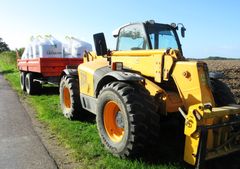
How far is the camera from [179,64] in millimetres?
5434

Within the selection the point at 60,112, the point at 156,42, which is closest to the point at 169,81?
the point at 156,42

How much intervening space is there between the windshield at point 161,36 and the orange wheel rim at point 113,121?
1.38 meters

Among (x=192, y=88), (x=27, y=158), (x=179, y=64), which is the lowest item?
(x=27, y=158)

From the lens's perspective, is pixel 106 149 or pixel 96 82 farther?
pixel 96 82

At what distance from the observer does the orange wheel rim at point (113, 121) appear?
587 cm

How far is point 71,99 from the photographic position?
811 cm

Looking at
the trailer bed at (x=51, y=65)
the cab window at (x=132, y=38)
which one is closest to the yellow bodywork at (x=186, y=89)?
the cab window at (x=132, y=38)

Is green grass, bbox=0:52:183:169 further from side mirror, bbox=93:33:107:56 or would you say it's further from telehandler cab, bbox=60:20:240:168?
side mirror, bbox=93:33:107:56

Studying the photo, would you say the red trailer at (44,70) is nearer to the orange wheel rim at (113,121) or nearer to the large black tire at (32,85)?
the large black tire at (32,85)

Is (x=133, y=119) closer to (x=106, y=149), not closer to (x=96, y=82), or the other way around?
(x=106, y=149)

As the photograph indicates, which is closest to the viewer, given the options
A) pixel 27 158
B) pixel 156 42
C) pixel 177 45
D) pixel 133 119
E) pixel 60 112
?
pixel 133 119

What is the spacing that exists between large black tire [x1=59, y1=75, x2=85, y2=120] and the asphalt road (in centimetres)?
95

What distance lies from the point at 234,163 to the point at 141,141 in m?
1.55

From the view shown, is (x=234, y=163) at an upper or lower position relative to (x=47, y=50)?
lower
